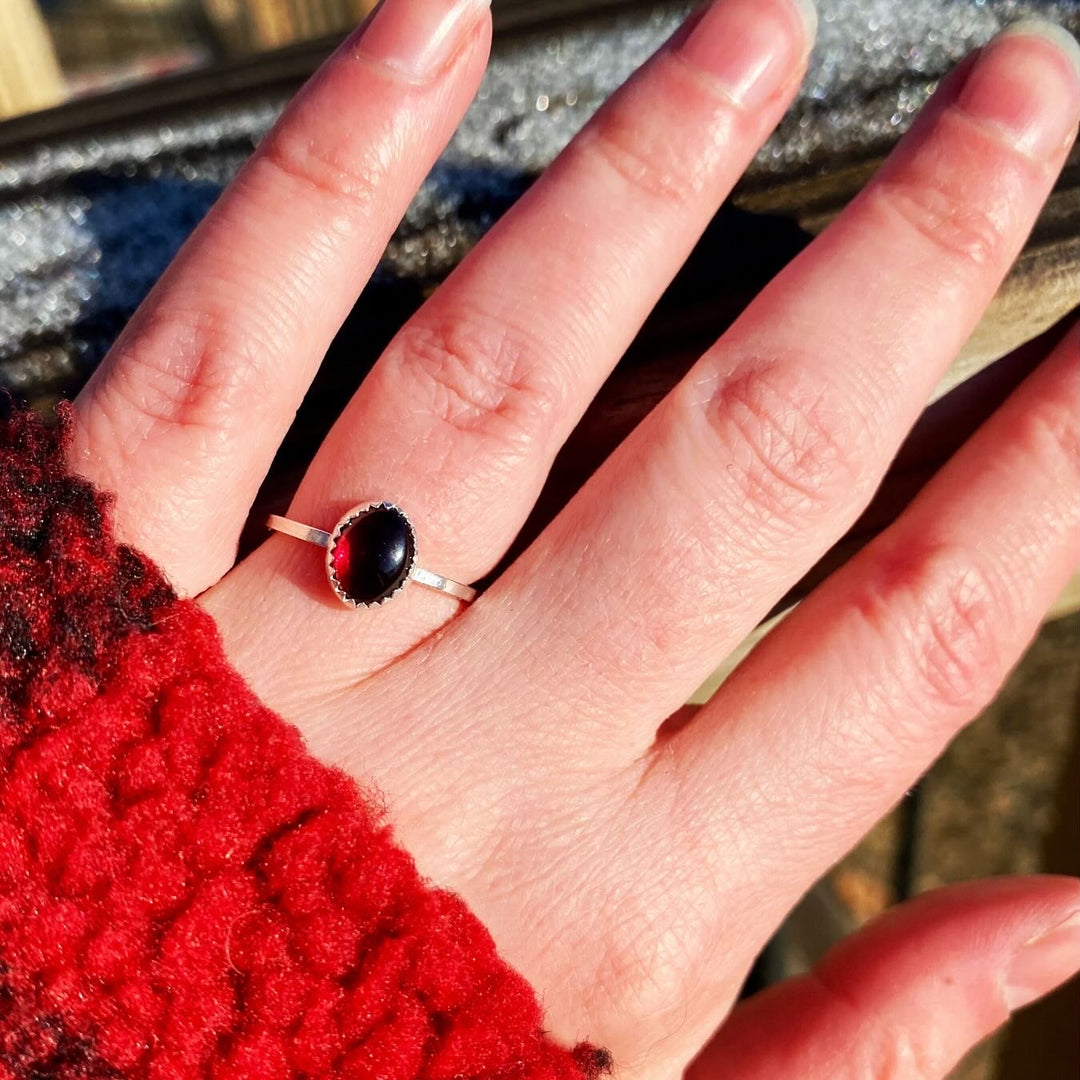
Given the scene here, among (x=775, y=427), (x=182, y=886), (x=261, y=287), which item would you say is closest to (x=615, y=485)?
(x=775, y=427)

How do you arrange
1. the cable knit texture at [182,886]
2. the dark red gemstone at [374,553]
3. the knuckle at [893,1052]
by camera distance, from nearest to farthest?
the cable knit texture at [182,886] → the dark red gemstone at [374,553] → the knuckle at [893,1052]

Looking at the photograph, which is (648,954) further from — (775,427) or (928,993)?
(775,427)

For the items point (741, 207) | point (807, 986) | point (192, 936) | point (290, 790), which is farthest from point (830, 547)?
point (192, 936)

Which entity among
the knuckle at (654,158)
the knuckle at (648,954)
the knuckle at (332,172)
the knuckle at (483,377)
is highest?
the knuckle at (332,172)

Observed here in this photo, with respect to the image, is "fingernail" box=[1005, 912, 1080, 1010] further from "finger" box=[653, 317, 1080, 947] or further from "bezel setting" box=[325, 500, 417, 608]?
"bezel setting" box=[325, 500, 417, 608]

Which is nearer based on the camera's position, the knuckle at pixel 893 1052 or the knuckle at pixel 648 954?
the knuckle at pixel 648 954

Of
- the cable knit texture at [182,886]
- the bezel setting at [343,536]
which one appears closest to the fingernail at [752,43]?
the bezel setting at [343,536]

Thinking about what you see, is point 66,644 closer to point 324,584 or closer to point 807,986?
point 324,584

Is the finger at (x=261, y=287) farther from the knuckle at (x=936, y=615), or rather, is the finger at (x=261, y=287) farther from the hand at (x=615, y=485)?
the knuckle at (x=936, y=615)
